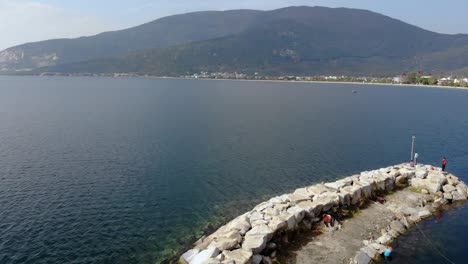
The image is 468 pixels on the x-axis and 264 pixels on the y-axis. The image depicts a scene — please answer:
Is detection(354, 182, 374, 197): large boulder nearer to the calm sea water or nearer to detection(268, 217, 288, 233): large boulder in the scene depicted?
the calm sea water

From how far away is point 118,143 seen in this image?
2675 inches

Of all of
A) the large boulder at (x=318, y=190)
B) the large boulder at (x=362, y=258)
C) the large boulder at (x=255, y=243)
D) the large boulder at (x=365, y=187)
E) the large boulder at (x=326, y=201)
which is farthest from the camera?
the large boulder at (x=365, y=187)

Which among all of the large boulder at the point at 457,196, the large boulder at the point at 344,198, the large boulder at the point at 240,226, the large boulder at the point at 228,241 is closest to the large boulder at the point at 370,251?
the large boulder at the point at 344,198

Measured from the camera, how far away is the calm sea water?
30.5 metres

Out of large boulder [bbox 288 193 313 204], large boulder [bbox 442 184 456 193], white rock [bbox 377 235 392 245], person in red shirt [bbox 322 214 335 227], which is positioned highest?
large boulder [bbox 288 193 313 204]

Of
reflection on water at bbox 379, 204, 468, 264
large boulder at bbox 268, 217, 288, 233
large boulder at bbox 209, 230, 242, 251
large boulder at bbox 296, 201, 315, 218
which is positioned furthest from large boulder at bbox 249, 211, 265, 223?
reflection on water at bbox 379, 204, 468, 264

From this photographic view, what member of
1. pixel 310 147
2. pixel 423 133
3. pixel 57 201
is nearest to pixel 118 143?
pixel 57 201

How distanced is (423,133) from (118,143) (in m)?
70.2

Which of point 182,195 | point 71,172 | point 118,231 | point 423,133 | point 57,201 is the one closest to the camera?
point 118,231

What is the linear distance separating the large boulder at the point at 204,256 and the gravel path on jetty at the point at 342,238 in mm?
4911

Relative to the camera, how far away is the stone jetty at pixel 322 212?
2536cm

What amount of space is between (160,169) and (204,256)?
2862cm

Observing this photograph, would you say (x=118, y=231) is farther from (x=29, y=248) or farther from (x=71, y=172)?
(x=71, y=172)

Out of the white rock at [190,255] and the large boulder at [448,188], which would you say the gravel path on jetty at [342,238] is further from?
the white rock at [190,255]
